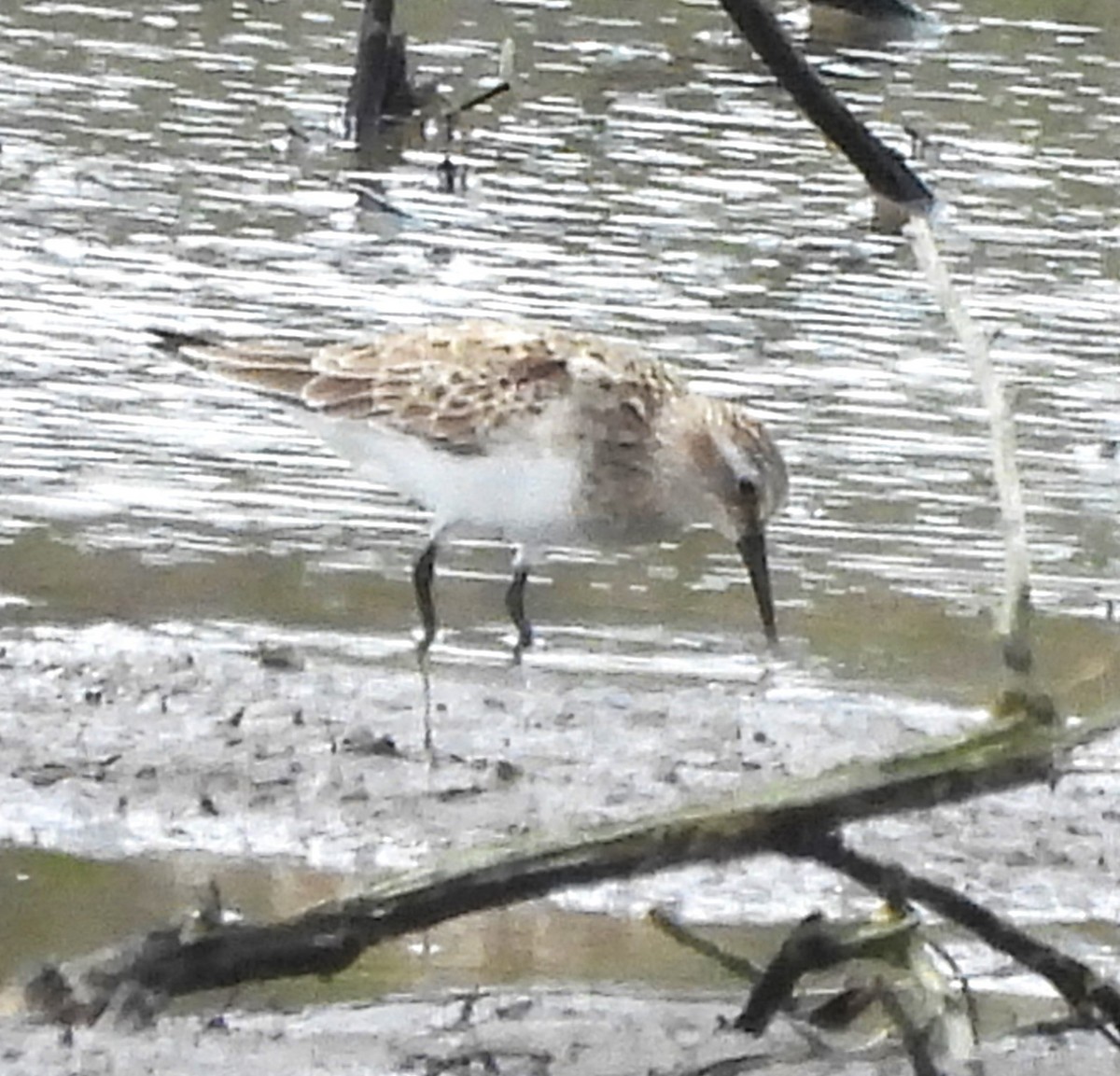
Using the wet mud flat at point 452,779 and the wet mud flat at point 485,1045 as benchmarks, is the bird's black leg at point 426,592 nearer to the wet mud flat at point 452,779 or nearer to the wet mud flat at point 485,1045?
the wet mud flat at point 452,779

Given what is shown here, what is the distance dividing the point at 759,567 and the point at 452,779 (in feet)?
3.69

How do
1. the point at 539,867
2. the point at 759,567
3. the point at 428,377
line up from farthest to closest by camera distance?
the point at 428,377, the point at 759,567, the point at 539,867

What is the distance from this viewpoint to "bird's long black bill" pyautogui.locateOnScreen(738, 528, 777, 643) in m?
7.29

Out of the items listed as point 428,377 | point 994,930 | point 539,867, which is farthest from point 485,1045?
point 428,377

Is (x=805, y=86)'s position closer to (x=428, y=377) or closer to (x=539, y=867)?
(x=539, y=867)

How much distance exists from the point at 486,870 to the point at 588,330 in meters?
5.73

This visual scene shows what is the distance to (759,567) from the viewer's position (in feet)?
24.0

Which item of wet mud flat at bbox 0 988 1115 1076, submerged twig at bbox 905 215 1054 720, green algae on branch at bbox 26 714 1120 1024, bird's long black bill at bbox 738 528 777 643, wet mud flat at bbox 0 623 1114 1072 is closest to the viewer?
green algae on branch at bbox 26 714 1120 1024

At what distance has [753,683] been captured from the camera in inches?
284

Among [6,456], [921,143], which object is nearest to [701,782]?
[6,456]

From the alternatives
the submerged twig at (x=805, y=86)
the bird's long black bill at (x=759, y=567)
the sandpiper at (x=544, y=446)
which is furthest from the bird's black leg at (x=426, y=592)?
the submerged twig at (x=805, y=86)

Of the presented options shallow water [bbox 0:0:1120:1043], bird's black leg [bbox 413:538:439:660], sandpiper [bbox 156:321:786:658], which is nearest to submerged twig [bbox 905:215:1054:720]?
shallow water [bbox 0:0:1120:1043]

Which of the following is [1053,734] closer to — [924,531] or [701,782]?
[701,782]

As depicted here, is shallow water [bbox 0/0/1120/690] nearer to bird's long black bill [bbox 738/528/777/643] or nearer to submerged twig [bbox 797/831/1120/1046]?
bird's long black bill [bbox 738/528/777/643]
